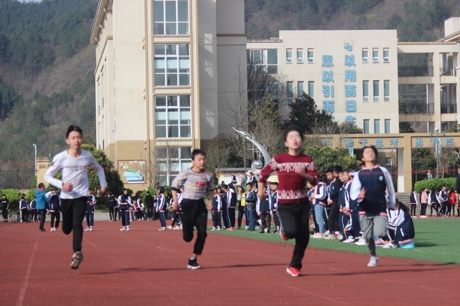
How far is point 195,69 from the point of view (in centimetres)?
6544

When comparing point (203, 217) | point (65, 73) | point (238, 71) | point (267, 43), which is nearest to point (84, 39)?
point (65, 73)

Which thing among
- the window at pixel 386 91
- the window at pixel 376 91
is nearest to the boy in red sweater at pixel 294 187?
the window at pixel 376 91

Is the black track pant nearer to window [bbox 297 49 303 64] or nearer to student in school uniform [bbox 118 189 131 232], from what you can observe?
student in school uniform [bbox 118 189 131 232]

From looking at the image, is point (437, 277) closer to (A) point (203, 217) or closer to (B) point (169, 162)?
(A) point (203, 217)

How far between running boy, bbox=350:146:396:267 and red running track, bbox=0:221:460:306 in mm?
694

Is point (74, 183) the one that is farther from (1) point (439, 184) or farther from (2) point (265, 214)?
(1) point (439, 184)

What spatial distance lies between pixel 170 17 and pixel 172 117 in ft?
25.8

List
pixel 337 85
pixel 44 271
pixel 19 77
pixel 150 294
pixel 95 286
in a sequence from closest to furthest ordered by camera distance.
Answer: pixel 150 294, pixel 95 286, pixel 44 271, pixel 337 85, pixel 19 77

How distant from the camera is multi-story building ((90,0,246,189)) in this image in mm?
65062

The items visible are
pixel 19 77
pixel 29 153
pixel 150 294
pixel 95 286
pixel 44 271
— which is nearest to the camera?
pixel 150 294

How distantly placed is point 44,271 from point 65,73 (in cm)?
16427

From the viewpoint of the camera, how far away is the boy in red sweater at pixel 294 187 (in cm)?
1105

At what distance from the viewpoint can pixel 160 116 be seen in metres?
66.4

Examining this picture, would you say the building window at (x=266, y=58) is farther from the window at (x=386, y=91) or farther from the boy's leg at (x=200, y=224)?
the boy's leg at (x=200, y=224)
